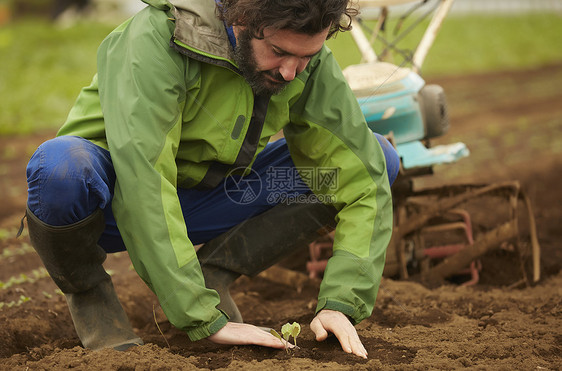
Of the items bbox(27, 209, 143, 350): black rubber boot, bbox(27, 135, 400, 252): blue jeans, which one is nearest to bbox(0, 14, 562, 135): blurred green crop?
bbox(27, 135, 400, 252): blue jeans

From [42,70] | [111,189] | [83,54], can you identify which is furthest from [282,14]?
[83,54]

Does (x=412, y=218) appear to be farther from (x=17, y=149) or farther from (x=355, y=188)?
(x=17, y=149)

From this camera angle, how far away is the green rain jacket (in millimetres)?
2006

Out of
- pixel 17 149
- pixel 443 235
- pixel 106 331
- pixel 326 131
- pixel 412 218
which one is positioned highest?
pixel 326 131

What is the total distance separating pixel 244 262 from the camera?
2.67 meters

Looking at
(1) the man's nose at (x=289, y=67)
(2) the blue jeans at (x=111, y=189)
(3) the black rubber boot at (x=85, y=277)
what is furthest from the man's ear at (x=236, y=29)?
(3) the black rubber boot at (x=85, y=277)

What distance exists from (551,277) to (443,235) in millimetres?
801

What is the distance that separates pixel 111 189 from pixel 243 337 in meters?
0.71

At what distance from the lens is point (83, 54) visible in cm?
1116

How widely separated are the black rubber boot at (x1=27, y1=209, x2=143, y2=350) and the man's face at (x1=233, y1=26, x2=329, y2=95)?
0.71 meters

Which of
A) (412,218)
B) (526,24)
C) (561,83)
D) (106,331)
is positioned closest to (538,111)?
(561,83)

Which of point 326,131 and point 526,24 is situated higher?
point 326,131

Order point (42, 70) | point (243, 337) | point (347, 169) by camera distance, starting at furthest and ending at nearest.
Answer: point (42, 70), point (347, 169), point (243, 337)

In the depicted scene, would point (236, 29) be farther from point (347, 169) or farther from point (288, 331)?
point (288, 331)
